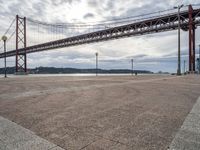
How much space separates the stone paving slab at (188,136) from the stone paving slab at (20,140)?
6.08ft

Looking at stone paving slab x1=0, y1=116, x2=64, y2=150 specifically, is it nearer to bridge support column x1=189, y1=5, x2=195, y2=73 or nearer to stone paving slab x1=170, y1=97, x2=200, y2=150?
stone paving slab x1=170, y1=97, x2=200, y2=150

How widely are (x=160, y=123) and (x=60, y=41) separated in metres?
60.0

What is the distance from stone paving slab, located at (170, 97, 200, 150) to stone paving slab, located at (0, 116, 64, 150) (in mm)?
1852

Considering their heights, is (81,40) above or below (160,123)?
above

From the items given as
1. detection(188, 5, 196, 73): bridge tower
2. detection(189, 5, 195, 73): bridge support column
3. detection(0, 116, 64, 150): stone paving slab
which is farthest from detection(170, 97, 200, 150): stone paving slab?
detection(188, 5, 196, 73): bridge tower

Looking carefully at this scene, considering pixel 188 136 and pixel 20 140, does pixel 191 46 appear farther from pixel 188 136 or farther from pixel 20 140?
pixel 20 140

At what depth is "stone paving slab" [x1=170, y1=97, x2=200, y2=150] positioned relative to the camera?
9.41 ft

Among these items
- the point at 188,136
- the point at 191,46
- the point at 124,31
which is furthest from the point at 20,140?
the point at 124,31

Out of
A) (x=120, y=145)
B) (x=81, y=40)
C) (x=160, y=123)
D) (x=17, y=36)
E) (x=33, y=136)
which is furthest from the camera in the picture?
(x=81, y=40)

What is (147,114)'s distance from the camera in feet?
15.9

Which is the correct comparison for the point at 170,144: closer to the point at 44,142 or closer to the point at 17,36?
the point at 44,142

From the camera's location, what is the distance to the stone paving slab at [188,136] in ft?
9.41

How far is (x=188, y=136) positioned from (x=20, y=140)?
113 inches

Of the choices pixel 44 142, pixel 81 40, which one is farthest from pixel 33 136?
pixel 81 40
